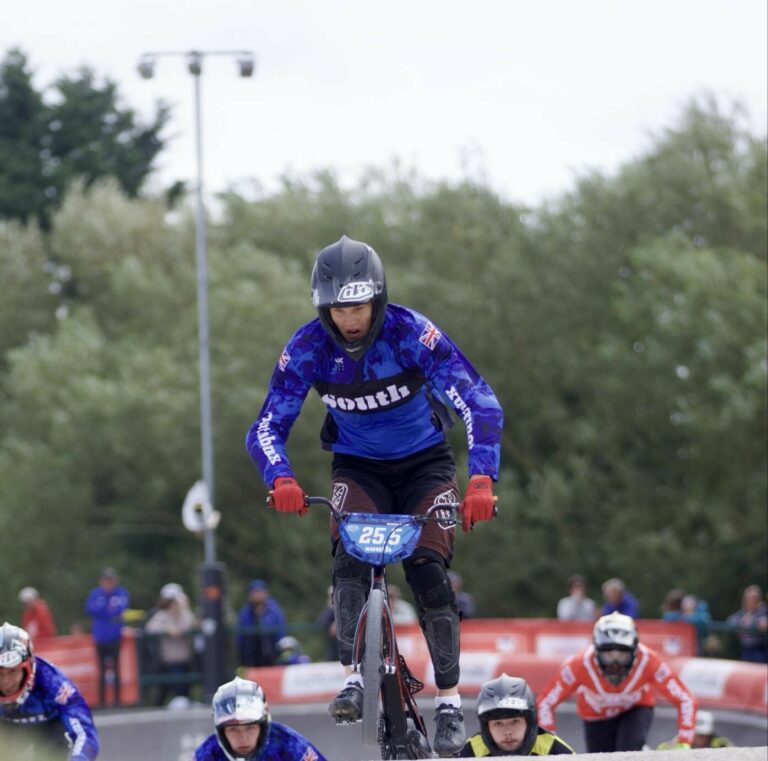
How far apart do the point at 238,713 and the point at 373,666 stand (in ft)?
3.32

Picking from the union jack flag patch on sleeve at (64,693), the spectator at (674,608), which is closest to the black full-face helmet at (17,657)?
the union jack flag patch on sleeve at (64,693)

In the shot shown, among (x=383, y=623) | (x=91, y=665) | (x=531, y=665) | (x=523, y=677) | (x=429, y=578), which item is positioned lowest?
(x=91, y=665)

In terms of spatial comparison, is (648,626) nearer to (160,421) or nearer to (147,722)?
(147,722)

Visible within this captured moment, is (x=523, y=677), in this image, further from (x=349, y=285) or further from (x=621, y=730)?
(x=349, y=285)

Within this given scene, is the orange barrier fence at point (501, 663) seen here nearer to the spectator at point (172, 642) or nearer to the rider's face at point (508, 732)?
the spectator at point (172, 642)

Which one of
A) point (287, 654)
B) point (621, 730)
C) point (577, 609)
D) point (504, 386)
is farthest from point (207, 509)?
point (621, 730)

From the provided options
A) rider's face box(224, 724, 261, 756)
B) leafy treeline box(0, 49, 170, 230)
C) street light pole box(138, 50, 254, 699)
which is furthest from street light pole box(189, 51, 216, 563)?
leafy treeline box(0, 49, 170, 230)

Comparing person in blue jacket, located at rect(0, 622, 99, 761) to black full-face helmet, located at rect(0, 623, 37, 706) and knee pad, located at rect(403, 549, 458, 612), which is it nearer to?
black full-face helmet, located at rect(0, 623, 37, 706)

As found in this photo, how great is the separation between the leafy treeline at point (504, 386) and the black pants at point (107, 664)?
10059 mm

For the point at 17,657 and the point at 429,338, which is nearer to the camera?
the point at 429,338

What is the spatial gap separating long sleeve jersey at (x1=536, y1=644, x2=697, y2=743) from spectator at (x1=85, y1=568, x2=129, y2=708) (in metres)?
11.9

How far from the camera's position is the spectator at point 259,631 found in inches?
901

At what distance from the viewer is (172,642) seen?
23203 mm

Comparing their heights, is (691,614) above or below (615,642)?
below
